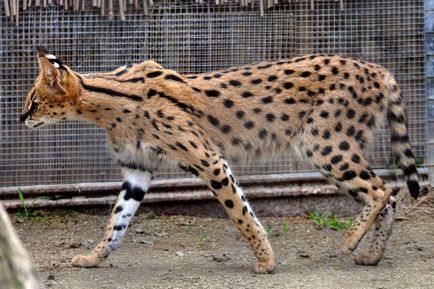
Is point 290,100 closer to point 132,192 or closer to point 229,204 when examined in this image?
point 229,204

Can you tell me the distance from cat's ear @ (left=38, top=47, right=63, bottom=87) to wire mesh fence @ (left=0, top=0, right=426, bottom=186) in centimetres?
121

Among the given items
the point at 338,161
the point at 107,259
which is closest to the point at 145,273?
the point at 107,259

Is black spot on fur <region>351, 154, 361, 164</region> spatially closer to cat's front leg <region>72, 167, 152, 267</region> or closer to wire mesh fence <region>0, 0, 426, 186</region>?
wire mesh fence <region>0, 0, 426, 186</region>

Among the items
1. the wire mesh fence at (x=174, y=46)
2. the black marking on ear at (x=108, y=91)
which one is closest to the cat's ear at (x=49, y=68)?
the black marking on ear at (x=108, y=91)

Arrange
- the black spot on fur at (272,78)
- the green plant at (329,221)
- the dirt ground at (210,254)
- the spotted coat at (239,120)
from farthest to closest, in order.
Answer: the green plant at (329,221) < the black spot on fur at (272,78) < the spotted coat at (239,120) < the dirt ground at (210,254)

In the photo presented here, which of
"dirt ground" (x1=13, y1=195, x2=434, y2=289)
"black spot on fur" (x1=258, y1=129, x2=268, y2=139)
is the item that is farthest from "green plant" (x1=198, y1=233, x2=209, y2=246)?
"black spot on fur" (x1=258, y1=129, x2=268, y2=139)

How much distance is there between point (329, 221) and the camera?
25.6 ft

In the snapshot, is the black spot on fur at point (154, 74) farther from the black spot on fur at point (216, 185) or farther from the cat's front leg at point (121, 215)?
the black spot on fur at point (216, 185)

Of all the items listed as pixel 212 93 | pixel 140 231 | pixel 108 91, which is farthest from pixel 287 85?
pixel 140 231

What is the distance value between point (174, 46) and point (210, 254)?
195 centimetres

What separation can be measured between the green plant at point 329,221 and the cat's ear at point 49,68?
2.74 metres

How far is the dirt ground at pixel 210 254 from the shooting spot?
5.95m

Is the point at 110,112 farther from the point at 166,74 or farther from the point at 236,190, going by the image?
the point at 236,190

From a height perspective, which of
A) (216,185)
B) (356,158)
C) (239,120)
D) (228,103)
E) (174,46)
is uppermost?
(174,46)
